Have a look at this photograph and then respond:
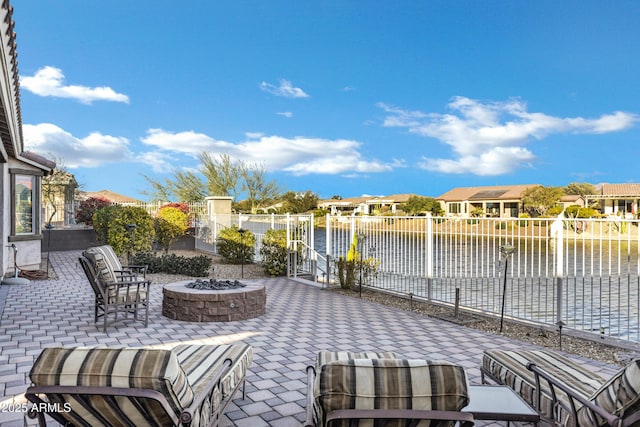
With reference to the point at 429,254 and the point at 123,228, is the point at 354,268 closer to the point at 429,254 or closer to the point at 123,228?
the point at 429,254

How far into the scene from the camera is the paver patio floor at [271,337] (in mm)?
3611

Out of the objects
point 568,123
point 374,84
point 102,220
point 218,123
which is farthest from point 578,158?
point 102,220

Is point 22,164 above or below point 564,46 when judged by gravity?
below

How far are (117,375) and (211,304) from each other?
428cm

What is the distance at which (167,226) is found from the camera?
15.8 m

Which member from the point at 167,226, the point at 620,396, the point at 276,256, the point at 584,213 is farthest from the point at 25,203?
the point at 584,213

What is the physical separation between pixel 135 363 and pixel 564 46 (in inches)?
914

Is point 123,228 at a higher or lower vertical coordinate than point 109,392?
higher

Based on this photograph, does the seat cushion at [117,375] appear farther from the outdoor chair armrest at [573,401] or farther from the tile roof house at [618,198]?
the tile roof house at [618,198]

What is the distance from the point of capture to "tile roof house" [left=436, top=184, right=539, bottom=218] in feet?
160

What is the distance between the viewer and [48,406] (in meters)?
→ 2.13

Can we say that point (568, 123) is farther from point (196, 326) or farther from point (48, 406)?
point (48, 406)

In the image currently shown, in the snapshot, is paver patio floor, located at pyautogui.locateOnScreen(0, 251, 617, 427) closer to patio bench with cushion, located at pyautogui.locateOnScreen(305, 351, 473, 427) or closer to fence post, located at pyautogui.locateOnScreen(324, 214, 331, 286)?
patio bench with cushion, located at pyautogui.locateOnScreen(305, 351, 473, 427)

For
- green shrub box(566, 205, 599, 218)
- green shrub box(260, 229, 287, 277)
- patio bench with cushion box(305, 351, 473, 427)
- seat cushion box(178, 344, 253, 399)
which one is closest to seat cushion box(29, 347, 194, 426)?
seat cushion box(178, 344, 253, 399)
